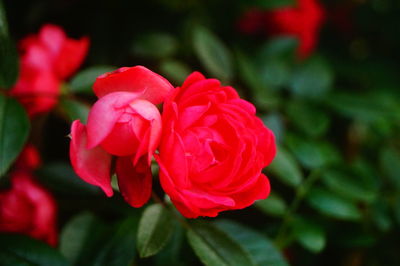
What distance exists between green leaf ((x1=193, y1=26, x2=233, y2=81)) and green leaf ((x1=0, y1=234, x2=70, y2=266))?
1.45 ft

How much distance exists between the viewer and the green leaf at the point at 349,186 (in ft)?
2.37

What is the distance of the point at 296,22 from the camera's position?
100cm

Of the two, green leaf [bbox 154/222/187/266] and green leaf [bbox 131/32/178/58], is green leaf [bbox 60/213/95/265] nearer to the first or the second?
green leaf [bbox 154/222/187/266]

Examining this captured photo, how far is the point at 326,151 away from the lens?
0.79 m

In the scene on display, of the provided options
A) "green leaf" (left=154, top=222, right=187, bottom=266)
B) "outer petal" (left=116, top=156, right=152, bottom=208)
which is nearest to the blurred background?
"green leaf" (left=154, top=222, right=187, bottom=266)

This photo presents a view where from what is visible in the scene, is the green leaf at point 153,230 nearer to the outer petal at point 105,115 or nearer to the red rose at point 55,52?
the outer petal at point 105,115

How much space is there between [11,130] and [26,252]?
15 centimetres

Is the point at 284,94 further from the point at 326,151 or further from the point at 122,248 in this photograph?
the point at 122,248

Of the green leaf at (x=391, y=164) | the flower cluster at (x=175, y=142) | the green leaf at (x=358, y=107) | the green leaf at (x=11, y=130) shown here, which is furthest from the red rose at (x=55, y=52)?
the green leaf at (x=391, y=164)

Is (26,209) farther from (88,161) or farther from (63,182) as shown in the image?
(88,161)

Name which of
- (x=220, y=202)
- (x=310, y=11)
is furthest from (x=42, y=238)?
(x=310, y=11)

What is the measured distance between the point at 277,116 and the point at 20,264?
0.48m

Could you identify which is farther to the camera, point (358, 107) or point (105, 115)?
point (358, 107)

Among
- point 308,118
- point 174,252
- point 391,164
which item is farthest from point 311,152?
point 174,252
